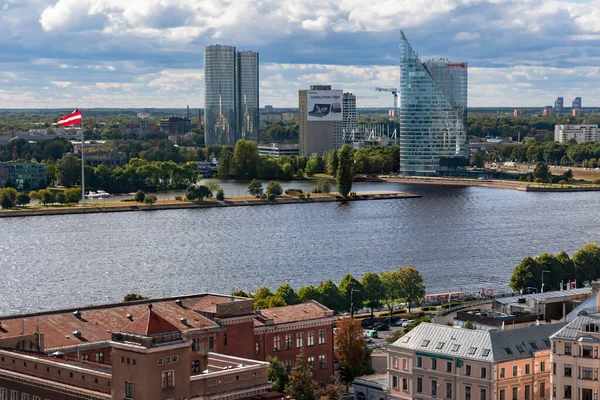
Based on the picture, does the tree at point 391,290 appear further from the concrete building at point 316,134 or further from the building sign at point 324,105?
the building sign at point 324,105

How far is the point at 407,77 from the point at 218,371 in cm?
7510

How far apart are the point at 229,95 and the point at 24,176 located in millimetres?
60380

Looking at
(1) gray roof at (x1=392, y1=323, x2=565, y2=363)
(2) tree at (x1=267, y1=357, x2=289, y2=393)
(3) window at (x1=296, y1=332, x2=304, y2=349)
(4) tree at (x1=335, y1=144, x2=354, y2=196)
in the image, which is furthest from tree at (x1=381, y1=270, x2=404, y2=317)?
(4) tree at (x1=335, y1=144, x2=354, y2=196)

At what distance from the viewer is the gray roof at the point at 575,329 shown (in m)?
19.8

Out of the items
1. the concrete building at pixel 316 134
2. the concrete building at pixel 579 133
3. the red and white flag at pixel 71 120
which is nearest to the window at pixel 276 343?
the red and white flag at pixel 71 120

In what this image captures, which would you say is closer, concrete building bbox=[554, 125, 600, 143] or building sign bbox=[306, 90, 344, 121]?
building sign bbox=[306, 90, 344, 121]

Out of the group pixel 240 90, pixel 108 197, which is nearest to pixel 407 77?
pixel 108 197

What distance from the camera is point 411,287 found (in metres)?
31.7

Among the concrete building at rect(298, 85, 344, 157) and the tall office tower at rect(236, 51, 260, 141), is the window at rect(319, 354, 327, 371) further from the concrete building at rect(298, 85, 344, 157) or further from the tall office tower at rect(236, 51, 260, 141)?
the tall office tower at rect(236, 51, 260, 141)

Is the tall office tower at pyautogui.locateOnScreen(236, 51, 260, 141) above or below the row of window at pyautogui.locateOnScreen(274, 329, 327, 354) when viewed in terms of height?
above

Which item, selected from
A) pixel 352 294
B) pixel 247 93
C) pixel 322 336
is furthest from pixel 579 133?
pixel 322 336

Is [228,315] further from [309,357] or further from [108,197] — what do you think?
[108,197]

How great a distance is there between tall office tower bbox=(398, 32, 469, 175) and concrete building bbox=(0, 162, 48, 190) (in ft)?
92.0

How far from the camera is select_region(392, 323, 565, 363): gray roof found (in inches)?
806
